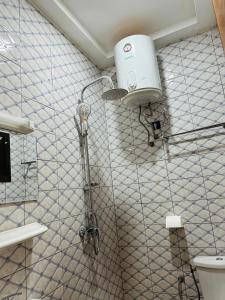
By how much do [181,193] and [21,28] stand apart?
5.42ft

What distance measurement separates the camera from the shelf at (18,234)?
892 millimetres

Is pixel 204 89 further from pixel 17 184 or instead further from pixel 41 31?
pixel 17 184

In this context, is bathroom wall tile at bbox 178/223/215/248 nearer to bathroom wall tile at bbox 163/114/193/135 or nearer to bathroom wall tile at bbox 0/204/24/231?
bathroom wall tile at bbox 163/114/193/135

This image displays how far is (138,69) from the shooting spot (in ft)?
5.94

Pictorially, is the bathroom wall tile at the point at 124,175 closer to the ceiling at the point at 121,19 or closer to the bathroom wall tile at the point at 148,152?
the bathroom wall tile at the point at 148,152

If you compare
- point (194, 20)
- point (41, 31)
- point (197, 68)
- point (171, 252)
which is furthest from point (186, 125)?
point (41, 31)

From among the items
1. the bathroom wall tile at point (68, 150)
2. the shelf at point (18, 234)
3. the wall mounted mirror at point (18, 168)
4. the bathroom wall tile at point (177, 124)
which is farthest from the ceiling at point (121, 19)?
the shelf at point (18, 234)

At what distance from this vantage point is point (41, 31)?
1.55 meters

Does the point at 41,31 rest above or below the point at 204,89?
above

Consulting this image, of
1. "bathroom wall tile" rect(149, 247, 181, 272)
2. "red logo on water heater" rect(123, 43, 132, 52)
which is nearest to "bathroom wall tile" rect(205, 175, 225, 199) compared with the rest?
"bathroom wall tile" rect(149, 247, 181, 272)

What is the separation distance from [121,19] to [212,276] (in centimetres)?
203

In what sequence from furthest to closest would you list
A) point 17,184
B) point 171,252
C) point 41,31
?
point 171,252 → point 41,31 → point 17,184

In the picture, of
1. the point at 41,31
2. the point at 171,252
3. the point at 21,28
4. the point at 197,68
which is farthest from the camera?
the point at 197,68

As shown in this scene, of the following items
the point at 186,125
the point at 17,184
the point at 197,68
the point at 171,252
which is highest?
the point at 197,68
